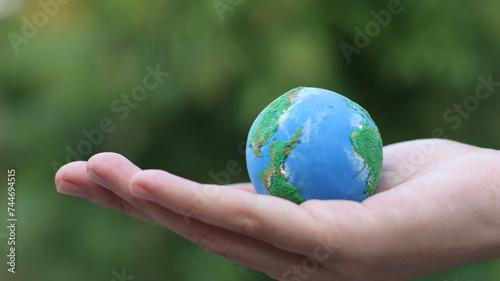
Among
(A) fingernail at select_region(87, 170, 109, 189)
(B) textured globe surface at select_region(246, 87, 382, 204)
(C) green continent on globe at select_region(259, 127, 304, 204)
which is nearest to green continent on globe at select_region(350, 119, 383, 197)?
(B) textured globe surface at select_region(246, 87, 382, 204)

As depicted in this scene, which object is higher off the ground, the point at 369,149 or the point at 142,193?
the point at 142,193

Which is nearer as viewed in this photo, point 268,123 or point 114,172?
point 114,172

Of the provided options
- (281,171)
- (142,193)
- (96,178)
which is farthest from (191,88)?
(142,193)

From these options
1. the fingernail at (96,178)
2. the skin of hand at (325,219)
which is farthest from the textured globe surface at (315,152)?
the fingernail at (96,178)

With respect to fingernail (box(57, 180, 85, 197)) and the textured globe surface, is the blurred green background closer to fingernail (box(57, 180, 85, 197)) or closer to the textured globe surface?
the textured globe surface

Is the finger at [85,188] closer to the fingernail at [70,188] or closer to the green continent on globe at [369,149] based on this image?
the fingernail at [70,188]

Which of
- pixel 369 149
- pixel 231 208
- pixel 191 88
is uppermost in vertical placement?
pixel 191 88

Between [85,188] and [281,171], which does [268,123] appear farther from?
[85,188]
